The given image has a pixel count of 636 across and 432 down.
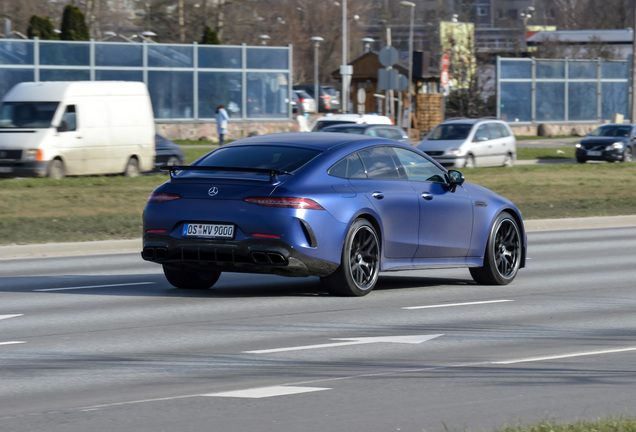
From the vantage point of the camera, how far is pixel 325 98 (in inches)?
2852

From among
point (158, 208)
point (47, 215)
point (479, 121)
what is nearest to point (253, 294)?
point (158, 208)

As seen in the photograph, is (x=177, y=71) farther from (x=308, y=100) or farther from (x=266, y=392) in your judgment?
(x=266, y=392)

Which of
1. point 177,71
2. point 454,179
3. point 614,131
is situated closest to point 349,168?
point 454,179

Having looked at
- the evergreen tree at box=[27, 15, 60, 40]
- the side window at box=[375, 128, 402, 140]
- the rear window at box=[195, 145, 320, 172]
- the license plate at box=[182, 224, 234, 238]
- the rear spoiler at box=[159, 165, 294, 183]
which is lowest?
the license plate at box=[182, 224, 234, 238]

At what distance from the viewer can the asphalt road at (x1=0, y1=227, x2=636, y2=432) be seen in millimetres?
6199

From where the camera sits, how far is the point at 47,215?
807 inches

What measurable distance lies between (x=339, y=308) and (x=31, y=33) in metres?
43.7

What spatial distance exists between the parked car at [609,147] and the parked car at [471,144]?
5670mm

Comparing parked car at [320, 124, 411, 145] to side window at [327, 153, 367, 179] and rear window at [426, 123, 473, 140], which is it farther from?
side window at [327, 153, 367, 179]

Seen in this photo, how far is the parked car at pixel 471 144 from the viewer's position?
33781 millimetres

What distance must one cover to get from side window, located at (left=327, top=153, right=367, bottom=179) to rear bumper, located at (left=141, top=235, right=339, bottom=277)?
0.87 meters

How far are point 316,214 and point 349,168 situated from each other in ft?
2.78

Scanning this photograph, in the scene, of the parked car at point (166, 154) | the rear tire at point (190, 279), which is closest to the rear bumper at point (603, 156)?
the parked car at point (166, 154)

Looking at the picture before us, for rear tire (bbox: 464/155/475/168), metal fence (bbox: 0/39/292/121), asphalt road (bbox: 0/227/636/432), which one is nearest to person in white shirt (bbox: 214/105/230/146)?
metal fence (bbox: 0/39/292/121)
